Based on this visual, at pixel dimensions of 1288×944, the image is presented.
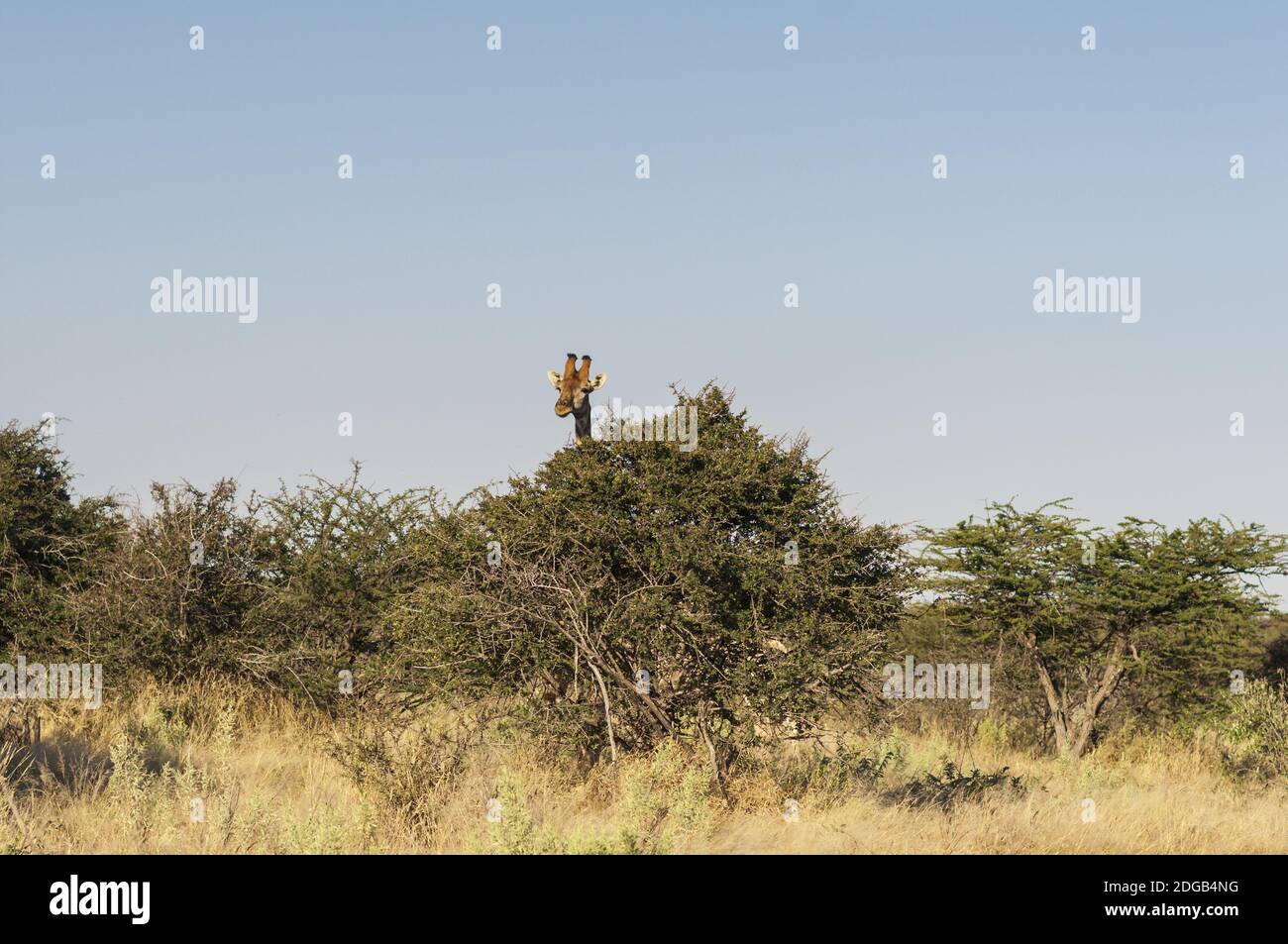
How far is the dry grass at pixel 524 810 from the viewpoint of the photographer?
9.90 meters

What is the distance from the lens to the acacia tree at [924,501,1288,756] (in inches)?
836

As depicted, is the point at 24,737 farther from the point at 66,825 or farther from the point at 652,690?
the point at 652,690

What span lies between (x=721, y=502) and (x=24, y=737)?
8215 millimetres

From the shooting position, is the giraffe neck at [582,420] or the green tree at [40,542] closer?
the giraffe neck at [582,420]

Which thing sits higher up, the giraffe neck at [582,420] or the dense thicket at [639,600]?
the giraffe neck at [582,420]

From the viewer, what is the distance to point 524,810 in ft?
30.5

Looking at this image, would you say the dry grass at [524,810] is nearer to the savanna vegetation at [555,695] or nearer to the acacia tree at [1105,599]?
the savanna vegetation at [555,695]

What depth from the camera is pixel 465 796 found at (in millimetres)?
10930

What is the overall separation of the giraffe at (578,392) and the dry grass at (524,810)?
3463mm

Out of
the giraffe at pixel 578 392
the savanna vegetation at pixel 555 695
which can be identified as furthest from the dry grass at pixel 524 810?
the giraffe at pixel 578 392

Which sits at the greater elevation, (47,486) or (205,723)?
(47,486)

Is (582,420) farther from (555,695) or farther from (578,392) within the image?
(555,695)
